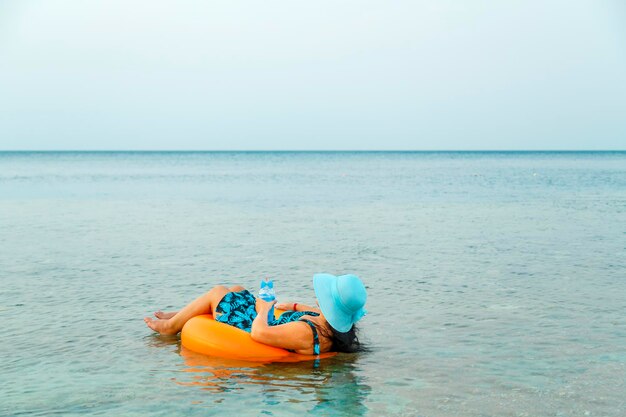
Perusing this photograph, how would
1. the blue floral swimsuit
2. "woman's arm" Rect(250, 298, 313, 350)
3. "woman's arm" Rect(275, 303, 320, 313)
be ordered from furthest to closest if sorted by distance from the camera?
"woman's arm" Rect(275, 303, 320, 313) → the blue floral swimsuit → "woman's arm" Rect(250, 298, 313, 350)

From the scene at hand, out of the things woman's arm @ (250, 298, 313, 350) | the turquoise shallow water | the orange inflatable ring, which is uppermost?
woman's arm @ (250, 298, 313, 350)

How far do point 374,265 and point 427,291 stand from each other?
224cm

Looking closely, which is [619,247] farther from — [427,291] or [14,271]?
[14,271]

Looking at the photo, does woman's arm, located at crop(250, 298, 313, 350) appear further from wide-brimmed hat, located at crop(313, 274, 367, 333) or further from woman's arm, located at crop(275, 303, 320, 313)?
woman's arm, located at crop(275, 303, 320, 313)

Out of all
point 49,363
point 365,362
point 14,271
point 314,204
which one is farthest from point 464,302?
point 314,204

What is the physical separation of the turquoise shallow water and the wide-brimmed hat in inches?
20.5

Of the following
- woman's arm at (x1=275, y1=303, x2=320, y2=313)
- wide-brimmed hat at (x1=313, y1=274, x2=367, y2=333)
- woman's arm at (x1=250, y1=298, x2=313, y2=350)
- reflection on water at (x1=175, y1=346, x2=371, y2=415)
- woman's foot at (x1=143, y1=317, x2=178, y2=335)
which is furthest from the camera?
woman's foot at (x1=143, y1=317, x2=178, y2=335)

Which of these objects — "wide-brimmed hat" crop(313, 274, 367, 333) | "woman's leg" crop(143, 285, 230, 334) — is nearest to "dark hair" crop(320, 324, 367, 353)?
"wide-brimmed hat" crop(313, 274, 367, 333)

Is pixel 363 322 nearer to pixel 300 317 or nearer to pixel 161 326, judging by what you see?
pixel 300 317

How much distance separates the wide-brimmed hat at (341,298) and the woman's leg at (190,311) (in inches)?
50.1

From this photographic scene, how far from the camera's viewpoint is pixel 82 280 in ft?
33.9

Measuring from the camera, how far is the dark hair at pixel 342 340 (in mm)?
6356

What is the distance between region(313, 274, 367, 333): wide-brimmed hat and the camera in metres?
5.79

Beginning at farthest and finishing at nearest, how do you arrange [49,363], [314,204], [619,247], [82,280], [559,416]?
[314,204] → [619,247] → [82,280] → [49,363] → [559,416]
